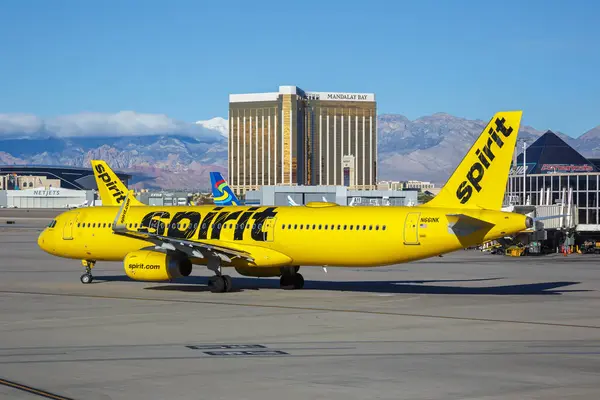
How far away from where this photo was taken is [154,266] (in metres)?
41.7

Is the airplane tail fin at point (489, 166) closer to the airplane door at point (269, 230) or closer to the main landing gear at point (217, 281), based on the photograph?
the airplane door at point (269, 230)

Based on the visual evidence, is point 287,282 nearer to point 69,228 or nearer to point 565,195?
point 69,228

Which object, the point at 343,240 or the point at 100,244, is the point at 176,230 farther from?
the point at 343,240

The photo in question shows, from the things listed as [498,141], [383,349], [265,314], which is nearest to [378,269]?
[498,141]

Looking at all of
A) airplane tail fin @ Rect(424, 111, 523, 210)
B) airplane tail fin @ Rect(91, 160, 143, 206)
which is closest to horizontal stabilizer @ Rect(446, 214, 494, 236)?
airplane tail fin @ Rect(424, 111, 523, 210)

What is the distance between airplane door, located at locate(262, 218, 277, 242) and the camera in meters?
42.5

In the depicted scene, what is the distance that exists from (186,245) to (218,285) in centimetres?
278

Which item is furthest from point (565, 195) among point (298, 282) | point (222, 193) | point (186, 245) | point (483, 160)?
point (186, 245)

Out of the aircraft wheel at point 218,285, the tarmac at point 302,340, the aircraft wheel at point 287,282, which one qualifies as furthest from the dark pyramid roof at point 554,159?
the aircraft wheel at point 218,285

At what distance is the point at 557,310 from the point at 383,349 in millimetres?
12379

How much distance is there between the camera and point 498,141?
38.6 m

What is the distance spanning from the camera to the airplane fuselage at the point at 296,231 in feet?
125

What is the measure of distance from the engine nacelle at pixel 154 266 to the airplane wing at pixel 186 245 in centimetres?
51

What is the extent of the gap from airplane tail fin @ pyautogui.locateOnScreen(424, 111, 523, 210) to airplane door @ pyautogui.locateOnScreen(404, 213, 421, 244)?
1.96 metres
